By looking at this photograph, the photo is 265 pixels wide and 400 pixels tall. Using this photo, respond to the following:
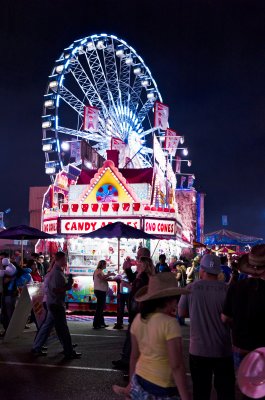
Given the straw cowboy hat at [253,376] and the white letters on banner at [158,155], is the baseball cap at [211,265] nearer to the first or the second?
the straw cowboy hat at [253,376]

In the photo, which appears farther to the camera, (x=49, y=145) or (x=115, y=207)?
(x=49, y=145)

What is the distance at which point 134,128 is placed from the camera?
32.9 metres

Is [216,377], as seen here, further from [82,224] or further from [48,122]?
[48,122]

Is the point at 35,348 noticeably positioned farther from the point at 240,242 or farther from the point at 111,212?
the point at 240,242

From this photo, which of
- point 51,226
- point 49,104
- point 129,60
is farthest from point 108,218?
point 129,60

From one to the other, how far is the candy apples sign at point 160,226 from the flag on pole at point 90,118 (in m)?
11.7

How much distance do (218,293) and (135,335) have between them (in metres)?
1.41

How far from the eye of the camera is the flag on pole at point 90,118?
2890 cm

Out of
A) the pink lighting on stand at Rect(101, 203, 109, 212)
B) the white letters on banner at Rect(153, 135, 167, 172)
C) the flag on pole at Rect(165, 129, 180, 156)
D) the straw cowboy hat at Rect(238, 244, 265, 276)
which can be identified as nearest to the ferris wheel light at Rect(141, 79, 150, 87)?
the flag on pole at Rect(165, 129, 180, 156)

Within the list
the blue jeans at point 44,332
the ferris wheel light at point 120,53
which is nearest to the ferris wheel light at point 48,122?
the ferris wheel light at point 120,53

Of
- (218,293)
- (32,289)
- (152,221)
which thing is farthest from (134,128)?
(218,293)

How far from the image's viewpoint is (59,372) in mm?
7383

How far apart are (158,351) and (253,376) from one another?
64cm

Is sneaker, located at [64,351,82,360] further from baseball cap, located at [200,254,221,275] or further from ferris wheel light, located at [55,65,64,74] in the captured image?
ferris wheel light, located at [55,65,64,74]
